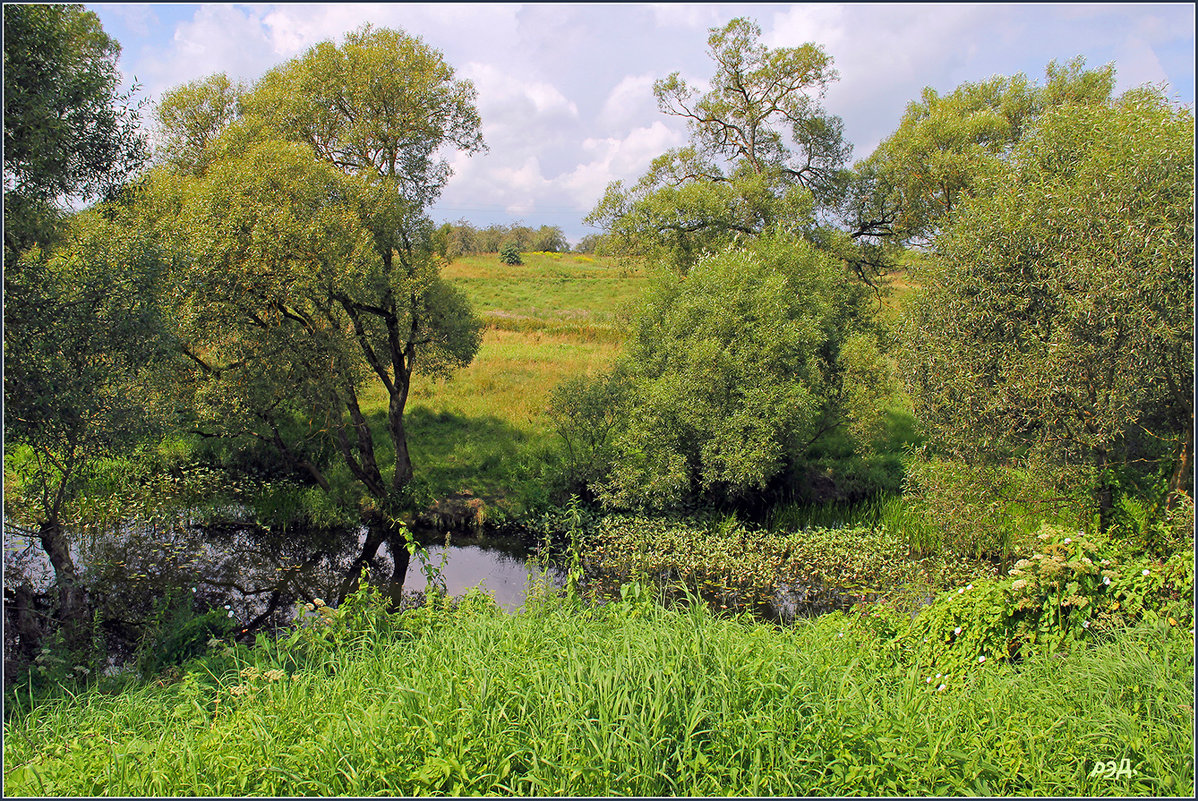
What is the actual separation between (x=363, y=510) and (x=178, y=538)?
4.14 metres

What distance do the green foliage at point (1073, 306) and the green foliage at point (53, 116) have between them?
13.5 m

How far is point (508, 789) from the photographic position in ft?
14.1

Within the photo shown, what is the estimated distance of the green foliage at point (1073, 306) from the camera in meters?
8.95

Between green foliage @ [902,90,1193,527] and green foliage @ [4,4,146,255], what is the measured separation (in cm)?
1348

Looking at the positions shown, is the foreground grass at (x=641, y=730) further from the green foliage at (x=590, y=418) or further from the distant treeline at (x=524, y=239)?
the distant treeline at (x=524, y=239)

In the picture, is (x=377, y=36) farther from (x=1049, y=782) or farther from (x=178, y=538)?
(x=1049, y=782)

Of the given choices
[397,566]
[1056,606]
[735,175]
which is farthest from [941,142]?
[397,566]

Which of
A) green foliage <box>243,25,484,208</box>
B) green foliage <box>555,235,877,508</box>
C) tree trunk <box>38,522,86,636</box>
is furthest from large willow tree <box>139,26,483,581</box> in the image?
green foliage <box>555,235,877,508</box>

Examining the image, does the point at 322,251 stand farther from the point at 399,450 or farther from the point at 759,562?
the point at 759,562

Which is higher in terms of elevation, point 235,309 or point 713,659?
point 235,309

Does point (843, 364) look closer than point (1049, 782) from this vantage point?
No

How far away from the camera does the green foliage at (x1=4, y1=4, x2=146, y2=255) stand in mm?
8086

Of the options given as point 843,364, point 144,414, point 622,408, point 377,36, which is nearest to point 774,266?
point 843,364

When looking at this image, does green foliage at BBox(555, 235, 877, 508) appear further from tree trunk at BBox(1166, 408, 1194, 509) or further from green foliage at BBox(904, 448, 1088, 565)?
tree trunk at BBox(1166, 408, 1194, 509)
